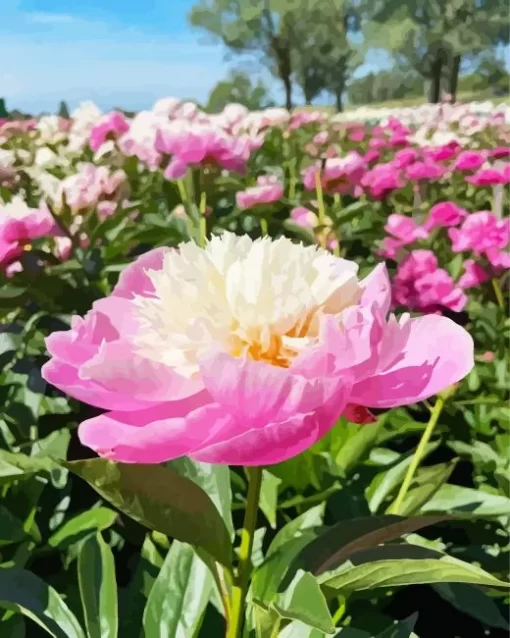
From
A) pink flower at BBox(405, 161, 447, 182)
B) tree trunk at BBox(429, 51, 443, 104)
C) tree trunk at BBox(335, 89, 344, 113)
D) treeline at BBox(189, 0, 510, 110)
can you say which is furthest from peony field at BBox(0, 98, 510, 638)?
tree trunk at BBox(429, 51, 443, 104)

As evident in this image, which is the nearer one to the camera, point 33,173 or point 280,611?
point 280,611

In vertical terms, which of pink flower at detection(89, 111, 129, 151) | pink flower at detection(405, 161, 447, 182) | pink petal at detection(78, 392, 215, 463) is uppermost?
pink flower at detection(89, 111, 129, 151)

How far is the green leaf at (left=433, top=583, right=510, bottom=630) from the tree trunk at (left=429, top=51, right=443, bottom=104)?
72.0 feet

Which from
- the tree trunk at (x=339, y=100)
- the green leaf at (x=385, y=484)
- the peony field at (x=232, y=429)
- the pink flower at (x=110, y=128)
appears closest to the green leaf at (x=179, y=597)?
the peony field at (x=232, y=429)

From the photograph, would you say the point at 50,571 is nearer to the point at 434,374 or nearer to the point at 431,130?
the point at 434,374

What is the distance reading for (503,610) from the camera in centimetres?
106

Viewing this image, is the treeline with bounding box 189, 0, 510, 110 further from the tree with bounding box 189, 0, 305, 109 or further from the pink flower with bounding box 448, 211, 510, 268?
the pink flower with bounding box 448, 211, 510, 268

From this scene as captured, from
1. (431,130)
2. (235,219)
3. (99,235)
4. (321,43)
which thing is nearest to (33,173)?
(235,219)

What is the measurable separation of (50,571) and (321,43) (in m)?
15.5

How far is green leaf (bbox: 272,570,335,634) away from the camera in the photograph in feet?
1.53

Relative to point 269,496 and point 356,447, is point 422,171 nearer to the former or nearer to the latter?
point 356,447

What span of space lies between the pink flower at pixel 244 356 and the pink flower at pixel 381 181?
1.89m

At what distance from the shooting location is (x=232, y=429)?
45cm

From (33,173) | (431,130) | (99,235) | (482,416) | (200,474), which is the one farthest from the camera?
(431,130)
